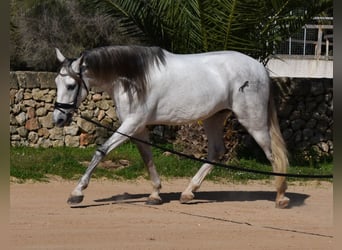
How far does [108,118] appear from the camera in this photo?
492 inches

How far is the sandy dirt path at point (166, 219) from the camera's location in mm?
6215

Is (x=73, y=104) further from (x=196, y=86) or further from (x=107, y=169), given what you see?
(x=107, y=169)

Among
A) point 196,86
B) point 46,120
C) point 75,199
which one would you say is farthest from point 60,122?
point 46,120

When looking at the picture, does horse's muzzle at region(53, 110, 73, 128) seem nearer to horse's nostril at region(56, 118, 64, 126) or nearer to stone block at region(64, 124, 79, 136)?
horse's nostril at region(56, 118, 64, 126)

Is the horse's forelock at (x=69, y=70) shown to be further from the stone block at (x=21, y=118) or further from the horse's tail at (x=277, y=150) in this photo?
the stone block at (x=21, y=118)

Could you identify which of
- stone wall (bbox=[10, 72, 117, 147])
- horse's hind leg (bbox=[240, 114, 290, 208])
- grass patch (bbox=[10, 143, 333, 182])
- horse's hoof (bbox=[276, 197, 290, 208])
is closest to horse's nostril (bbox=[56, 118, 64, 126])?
horse's hind leg (bbox=[240, 114, 290, 208])

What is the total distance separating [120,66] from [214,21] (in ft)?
10.8

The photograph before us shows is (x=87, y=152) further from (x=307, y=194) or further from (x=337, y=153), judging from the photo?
(x=337, y=153)

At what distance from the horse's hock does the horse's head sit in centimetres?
428

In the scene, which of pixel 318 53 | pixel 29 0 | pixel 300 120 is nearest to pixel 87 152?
pixel 300 120

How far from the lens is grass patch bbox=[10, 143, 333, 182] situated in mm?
10000

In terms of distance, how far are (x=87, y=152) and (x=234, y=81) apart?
4.40 m

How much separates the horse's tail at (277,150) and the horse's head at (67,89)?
7.71 feet

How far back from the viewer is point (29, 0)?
53.0 feet
